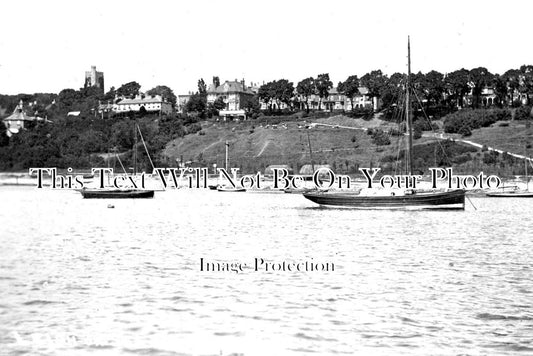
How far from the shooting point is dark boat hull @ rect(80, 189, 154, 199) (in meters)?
105

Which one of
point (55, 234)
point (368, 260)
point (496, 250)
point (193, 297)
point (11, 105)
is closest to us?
point (11, 105)

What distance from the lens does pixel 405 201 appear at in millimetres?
71688

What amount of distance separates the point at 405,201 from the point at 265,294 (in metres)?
48.0

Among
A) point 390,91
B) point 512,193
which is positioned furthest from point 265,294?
point 390,91

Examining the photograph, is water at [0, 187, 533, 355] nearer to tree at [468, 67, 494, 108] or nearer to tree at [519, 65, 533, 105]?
tree at [519, 65, 533, 105]

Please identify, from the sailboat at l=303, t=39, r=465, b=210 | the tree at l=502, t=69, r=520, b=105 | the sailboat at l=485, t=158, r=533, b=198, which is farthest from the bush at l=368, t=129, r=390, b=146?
the sailboat at l=303, t=39, r=465, b=210

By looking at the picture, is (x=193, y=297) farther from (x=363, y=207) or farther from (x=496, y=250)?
(x=363, y=207)

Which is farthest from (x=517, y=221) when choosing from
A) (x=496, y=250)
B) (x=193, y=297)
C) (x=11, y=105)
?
(x=11, y=105)

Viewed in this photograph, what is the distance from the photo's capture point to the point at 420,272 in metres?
32.0

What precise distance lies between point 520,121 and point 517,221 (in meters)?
105

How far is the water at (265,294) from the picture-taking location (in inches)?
766

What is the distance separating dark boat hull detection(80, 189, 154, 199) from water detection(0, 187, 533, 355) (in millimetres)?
53851

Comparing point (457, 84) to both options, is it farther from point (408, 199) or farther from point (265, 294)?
point (265, 294)

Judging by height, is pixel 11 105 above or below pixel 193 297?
above
